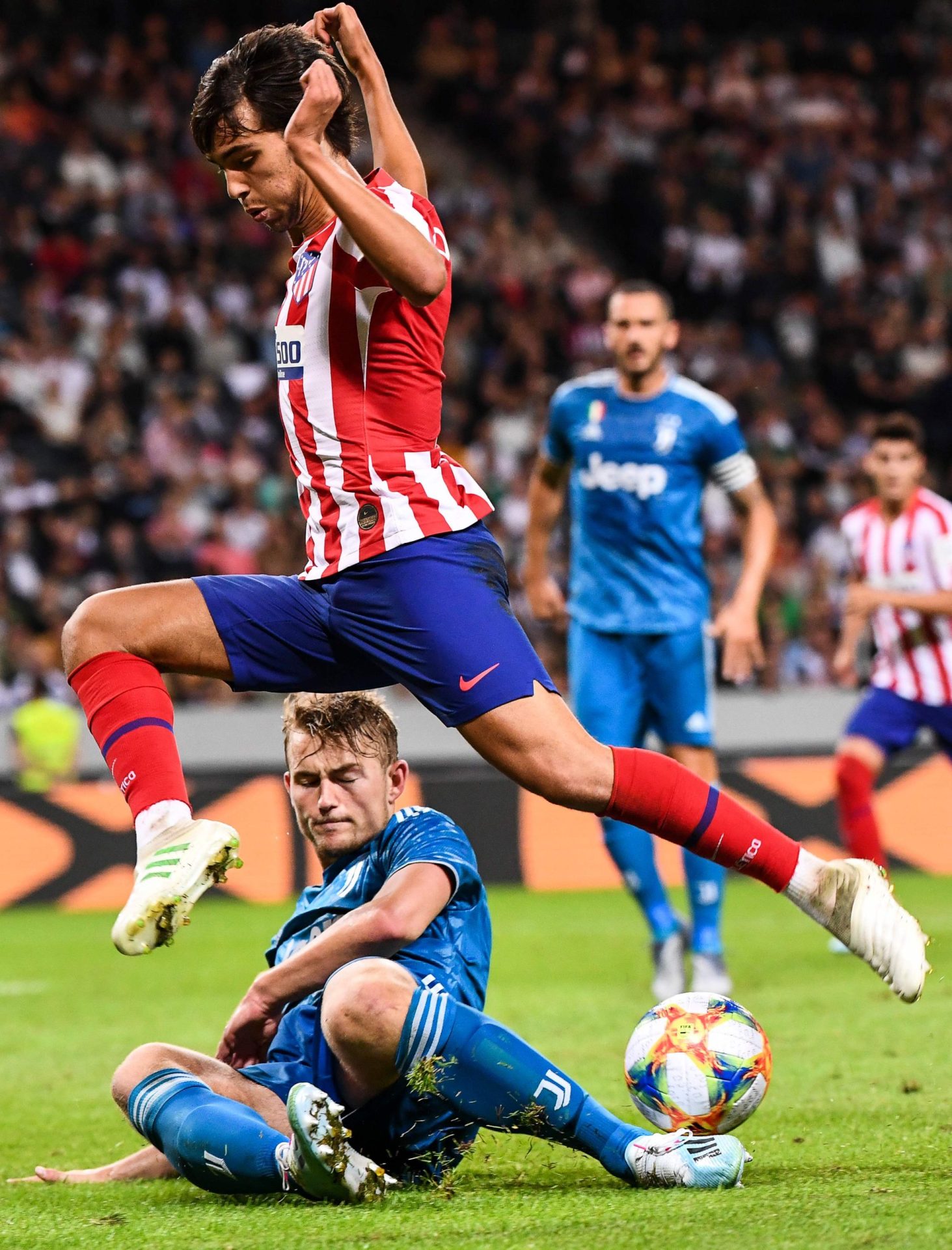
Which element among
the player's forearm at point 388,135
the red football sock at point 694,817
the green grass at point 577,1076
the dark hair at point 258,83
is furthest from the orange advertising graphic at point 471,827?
the dark hair at point 258,83

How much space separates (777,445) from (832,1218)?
12.9 meters

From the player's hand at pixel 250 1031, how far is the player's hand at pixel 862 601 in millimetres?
4309

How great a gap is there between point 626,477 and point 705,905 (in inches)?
66.4

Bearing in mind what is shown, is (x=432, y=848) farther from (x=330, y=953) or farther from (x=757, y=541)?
(x=757, y=541)

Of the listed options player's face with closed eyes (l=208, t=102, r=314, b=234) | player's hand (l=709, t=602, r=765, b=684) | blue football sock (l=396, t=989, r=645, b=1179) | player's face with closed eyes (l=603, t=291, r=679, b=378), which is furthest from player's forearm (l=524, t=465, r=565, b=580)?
blue football sock (l=396, t=989, r=645, b=1179)

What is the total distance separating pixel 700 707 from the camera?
670cm

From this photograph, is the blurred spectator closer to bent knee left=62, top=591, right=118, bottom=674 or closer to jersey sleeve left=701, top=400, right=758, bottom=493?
jersey sleeve left=701, top=400, right=758, bottom=493

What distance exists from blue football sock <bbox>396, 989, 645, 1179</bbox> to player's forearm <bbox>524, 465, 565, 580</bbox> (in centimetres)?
376

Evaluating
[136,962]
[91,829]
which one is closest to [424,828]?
[136,962]

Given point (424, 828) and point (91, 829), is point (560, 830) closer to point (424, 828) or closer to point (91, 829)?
point (91, 829)

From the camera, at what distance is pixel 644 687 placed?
6.77m

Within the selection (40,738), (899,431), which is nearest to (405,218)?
(899,431)

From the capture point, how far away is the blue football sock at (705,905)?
6.61 m

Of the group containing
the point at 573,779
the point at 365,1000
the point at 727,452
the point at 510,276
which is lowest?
the point at 365,1000
